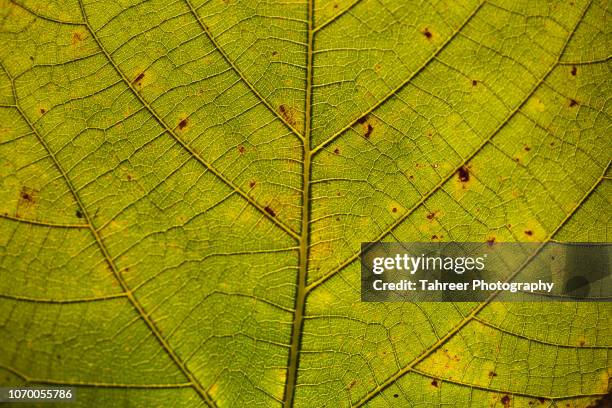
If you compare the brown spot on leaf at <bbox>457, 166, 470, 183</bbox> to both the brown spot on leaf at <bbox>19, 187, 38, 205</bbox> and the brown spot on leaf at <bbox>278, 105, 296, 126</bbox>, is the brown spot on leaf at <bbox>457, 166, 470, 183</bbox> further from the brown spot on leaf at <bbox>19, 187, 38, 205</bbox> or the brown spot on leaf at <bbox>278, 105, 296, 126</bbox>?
the brown spot on leaf at <bbox>19, 187, 38, 205</bbox>

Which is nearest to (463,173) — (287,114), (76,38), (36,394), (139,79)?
(287,114)

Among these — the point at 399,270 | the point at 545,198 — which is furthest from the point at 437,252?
the point at 545,198

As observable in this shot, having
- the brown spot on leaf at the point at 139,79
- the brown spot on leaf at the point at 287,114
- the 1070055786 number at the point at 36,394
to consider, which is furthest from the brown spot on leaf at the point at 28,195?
the brown spot on leaf at the point at 287,114

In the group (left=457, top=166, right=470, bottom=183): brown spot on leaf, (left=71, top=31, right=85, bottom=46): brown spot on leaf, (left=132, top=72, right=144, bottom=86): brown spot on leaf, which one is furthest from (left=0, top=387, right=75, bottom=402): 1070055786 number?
(left=457, top=166, right=470, bottom=183): brown spot on leaf
